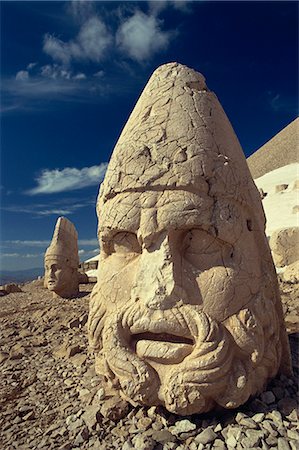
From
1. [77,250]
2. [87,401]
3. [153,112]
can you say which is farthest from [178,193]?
[77,250]

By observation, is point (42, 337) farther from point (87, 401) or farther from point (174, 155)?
point (174, 155)

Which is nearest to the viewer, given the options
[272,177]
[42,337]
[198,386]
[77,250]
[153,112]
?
[198,386]

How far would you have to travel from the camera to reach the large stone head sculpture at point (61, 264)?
39.1ft

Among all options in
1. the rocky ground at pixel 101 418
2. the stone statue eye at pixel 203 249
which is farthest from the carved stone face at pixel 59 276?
the stone statue eye at pixel 203 249

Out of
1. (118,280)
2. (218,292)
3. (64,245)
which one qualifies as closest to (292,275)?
(64,245)

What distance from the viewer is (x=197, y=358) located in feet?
9.49

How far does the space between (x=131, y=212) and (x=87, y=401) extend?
1996 mm

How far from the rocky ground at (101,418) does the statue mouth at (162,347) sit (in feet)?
1.81

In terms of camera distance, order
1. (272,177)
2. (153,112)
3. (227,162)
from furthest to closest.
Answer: (272,177), (153,112), (227,162)

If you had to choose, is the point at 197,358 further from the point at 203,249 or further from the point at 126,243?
the point at 126,243

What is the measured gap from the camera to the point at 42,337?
6.52m

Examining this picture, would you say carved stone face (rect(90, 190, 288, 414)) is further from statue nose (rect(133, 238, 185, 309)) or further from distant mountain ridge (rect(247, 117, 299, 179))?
distant mountain ridge (rect(247, 117, 299, 179))

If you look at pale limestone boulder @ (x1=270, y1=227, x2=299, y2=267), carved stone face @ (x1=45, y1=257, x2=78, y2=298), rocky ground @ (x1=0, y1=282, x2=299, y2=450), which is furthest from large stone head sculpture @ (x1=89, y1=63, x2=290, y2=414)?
pale limestone boulder @ (x1=270, y1=227, x2=299, y2=267)

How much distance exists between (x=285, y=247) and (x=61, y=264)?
807cm
